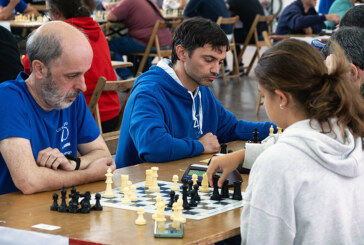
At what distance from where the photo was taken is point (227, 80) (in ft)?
36.7

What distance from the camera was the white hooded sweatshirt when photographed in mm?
1817

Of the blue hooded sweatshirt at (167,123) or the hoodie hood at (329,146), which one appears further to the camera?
the blue hooded sweatshirt at (167,123)

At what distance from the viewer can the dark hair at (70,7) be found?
205 inches

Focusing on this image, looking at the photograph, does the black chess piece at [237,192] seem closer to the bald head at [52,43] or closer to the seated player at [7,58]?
the bald head at [52,43]

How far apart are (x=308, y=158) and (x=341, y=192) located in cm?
15

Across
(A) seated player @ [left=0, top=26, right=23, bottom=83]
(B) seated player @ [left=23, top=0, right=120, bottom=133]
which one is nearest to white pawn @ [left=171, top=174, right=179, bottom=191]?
(A) seated player @ [left=0, top=26, right=23, bottom=83]

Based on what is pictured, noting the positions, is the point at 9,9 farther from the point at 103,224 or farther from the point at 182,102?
the point at 103,224

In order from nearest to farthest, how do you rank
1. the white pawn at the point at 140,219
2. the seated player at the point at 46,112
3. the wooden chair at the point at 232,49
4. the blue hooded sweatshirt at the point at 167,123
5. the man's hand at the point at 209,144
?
1. the white pawn at the point at 140,219
2. the seated player at the point at 46,112
3. the blue hooded sweatshirt at the point at 167,123
4. the man's hand at the point at 209,144
5. the wooden chair at the point at 232,49

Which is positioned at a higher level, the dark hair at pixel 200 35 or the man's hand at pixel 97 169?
the dark hair at pixel 200 35

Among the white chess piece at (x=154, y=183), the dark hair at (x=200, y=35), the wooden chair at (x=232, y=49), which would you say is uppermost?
the dark hair at (x=200, y=35)

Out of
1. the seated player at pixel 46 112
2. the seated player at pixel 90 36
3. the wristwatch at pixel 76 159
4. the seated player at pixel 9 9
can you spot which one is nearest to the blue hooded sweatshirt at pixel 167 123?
the seated player at pixel 46 112

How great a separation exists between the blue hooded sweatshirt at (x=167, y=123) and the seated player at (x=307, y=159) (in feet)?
3.79

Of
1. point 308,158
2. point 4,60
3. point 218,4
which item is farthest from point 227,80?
point 308,158

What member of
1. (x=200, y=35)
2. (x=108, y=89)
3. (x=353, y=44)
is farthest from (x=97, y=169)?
(x=108, y=89)
